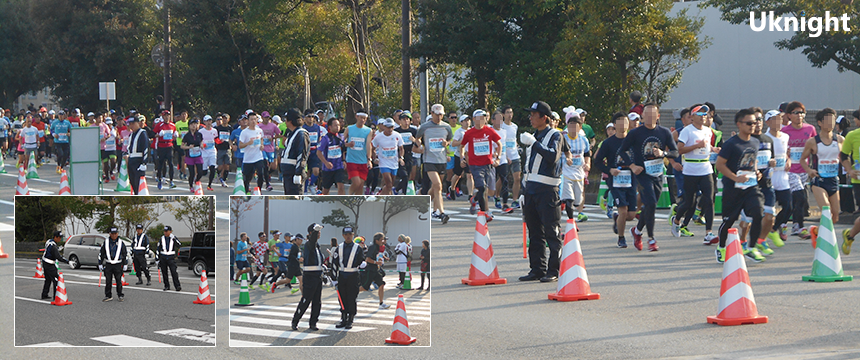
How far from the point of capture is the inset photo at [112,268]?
16.5 feet

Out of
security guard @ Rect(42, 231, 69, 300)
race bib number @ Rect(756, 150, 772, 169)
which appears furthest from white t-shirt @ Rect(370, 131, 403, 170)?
security guard @ Rect(42, 231, 69, 300)

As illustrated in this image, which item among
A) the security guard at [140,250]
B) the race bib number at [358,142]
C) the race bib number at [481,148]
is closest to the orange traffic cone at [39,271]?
the security guard at [140,250]

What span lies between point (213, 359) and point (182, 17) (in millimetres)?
39701

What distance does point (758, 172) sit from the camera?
34.3ft

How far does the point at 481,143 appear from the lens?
14.4m

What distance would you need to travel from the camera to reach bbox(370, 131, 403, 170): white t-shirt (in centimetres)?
1591

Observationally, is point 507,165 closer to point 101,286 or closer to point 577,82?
point 577,82

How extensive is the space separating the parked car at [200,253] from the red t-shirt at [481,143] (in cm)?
927

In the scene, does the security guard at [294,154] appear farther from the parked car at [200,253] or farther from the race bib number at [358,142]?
the parked car at [200,253]

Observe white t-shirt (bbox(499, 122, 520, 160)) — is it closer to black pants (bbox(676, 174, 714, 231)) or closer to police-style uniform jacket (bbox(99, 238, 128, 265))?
black pants (bbox(676, 174, 714, 231))

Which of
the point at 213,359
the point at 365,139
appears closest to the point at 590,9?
the point at 365,139

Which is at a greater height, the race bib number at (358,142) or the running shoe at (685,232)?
the race bib number at (358,142)

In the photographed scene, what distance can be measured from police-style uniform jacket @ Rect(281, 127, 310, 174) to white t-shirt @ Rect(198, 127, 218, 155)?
7.38 metres

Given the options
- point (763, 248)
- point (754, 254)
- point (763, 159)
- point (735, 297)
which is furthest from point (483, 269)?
point (763, 248)
